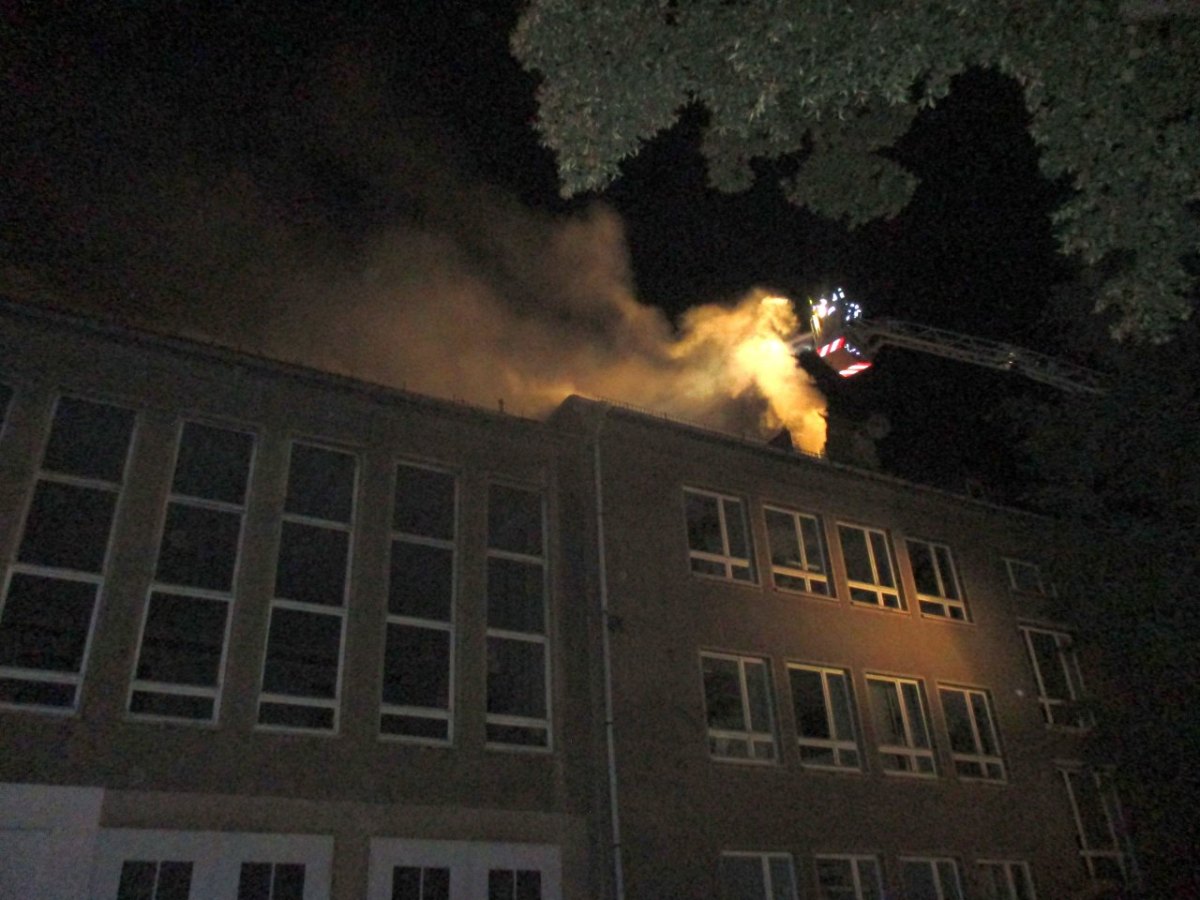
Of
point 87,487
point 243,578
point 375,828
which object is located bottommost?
point 375,828

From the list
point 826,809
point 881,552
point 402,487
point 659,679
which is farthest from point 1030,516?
point 402,487

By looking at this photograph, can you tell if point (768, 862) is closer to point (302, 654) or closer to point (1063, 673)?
point (302, 654)

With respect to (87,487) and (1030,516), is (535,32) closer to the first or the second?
(87,487)

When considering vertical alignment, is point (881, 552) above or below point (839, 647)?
above

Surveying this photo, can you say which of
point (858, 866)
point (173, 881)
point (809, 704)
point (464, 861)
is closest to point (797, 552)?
point (809, 704)

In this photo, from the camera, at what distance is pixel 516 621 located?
46.6ft

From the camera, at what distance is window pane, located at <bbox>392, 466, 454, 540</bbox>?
45.9 feet

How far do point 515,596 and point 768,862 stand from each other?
5.33 m

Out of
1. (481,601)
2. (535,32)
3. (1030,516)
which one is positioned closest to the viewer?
(535,32)

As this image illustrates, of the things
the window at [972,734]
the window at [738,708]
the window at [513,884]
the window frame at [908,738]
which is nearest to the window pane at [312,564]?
the window at [513,884]

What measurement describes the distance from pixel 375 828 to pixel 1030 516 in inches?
600

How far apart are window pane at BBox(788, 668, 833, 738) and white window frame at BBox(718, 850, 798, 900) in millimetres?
2009

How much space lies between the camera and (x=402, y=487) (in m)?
14.2

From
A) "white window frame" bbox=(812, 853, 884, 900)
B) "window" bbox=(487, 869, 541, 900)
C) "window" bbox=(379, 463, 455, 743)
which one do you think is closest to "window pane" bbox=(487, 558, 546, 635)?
"window" bbox=(379, 463, 455, 743)
